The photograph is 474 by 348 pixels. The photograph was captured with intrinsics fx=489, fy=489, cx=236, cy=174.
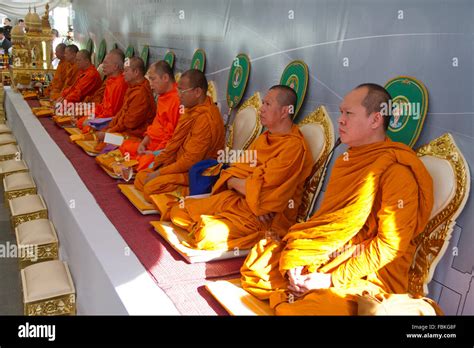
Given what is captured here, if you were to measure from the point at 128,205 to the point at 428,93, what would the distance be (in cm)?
251

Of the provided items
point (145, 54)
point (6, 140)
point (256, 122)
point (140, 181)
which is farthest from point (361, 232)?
point (6, 140)

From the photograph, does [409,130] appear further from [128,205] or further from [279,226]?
[128,205]

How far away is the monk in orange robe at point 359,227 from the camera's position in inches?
92.7

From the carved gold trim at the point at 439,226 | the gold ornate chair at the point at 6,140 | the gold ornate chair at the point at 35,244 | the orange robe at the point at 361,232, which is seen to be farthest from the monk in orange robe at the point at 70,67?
the carved gold trim at the point at 439,226

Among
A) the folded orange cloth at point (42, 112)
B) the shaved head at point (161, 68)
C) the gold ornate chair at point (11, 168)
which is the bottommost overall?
the gold ornate chair at point (11, 168)

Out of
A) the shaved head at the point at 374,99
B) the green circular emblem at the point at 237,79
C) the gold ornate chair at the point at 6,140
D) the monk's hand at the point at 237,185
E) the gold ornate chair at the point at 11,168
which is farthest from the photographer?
the gold ornate chair at the point at 6,140

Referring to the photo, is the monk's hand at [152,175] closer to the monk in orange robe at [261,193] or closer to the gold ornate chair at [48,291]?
the monk in orange robe at [261,193]

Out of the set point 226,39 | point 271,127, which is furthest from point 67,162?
point 271,127

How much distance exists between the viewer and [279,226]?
337cm

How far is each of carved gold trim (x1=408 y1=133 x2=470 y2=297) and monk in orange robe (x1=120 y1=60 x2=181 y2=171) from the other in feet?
9.36

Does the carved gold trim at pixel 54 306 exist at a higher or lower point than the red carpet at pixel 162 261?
lower

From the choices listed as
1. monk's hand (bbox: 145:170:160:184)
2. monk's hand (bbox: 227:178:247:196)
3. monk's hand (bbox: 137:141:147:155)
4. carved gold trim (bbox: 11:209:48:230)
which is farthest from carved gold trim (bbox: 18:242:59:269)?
monk's hand (bbox: 227:178:247:196)

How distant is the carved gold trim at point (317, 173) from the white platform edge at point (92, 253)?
3.96ft

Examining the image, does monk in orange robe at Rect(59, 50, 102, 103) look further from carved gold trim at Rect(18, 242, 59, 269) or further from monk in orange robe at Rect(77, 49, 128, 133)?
carved gold trim at Rect(18, 242, 59, 269)
